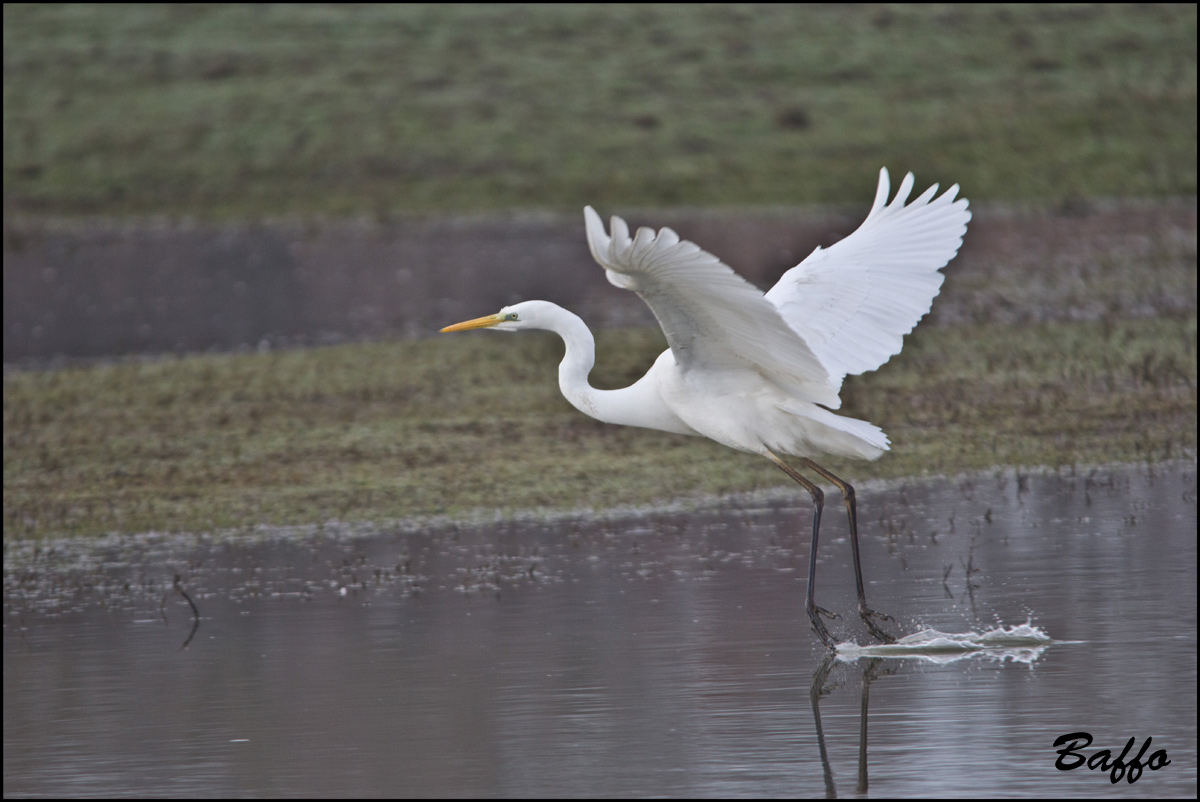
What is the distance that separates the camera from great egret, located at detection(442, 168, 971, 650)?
23.9 feet

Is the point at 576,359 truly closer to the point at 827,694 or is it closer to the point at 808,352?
the point at 808,352

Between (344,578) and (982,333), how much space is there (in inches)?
339

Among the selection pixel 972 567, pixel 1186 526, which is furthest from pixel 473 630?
pixel 1186 526

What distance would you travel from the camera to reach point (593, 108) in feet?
111

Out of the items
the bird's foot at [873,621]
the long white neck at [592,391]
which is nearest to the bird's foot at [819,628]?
the bird's foot at [873,621]

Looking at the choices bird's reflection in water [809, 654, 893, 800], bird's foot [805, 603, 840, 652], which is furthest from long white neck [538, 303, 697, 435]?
bird's reflection in water [809, 654, 893, 800]

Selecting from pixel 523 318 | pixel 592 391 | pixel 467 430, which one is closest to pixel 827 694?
pixel 592 391

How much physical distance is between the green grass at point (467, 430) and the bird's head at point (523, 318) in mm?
2785

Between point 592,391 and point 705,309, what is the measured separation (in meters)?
1.57

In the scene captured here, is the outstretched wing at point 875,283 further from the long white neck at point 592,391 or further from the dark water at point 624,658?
the dark water at point 624,658

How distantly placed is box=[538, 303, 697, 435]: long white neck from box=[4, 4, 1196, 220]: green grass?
21347mm

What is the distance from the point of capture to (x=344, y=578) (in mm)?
9203

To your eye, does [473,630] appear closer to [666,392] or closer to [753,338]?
[666,392]

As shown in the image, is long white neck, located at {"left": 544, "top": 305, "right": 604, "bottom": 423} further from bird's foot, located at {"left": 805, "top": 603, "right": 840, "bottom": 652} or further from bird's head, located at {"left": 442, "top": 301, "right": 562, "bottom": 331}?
bird's foot, located at {"left": 805, "top": 603, "right": 840, "bottom": 652}
